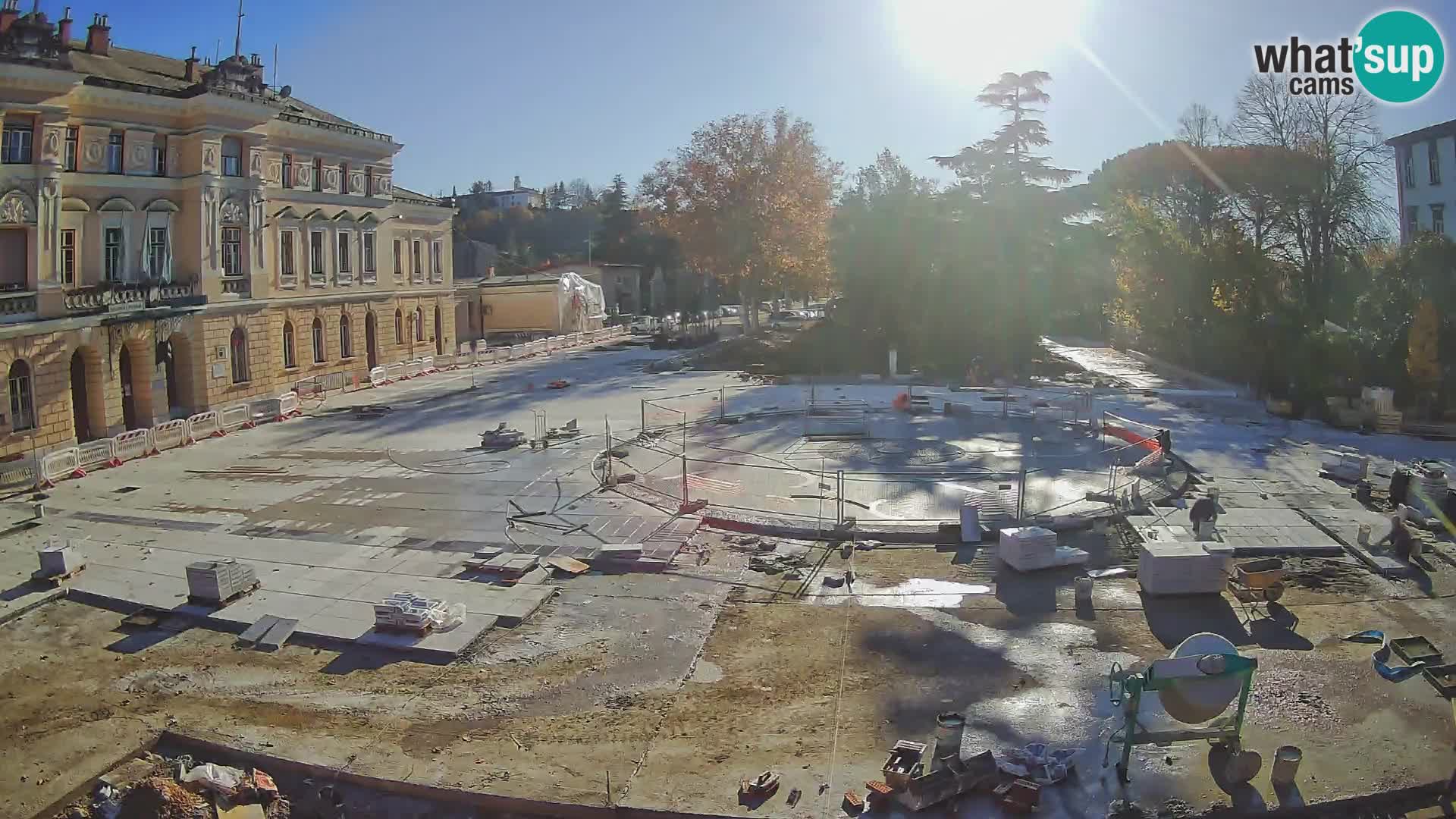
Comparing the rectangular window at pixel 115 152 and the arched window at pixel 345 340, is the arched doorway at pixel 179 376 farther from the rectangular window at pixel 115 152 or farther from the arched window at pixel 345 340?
the arched window at pixel 345 340

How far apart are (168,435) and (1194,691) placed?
1008 inches

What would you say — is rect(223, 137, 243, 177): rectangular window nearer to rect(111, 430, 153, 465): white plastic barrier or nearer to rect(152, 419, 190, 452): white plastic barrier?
rect(152, 419, 190, 452): white plastic barrier

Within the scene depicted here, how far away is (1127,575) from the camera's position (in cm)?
1473

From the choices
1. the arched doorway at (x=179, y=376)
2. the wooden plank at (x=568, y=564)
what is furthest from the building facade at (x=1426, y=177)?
the arched doorway at (x=179, y=376)

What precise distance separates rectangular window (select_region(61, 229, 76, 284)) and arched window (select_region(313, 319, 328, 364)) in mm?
11193

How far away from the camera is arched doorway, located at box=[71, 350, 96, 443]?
92.6ft

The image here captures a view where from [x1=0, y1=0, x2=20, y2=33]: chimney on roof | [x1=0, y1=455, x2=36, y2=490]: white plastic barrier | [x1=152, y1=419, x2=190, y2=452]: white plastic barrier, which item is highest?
[x1=0, y1=0, x2=20, y2=33]: chimney on roof

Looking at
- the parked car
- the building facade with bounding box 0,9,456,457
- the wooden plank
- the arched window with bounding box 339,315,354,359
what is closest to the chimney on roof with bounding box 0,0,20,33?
the building facade with bounding box 0,9,456,457

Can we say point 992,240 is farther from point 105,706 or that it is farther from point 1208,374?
point 105,706

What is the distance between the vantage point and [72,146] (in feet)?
93.0

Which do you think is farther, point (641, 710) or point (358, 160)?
point (358, 160)

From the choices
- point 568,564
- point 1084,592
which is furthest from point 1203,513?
point 568,564

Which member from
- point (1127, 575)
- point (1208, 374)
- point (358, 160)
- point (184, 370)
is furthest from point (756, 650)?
point (358, 160)

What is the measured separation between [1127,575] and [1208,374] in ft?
84.3
